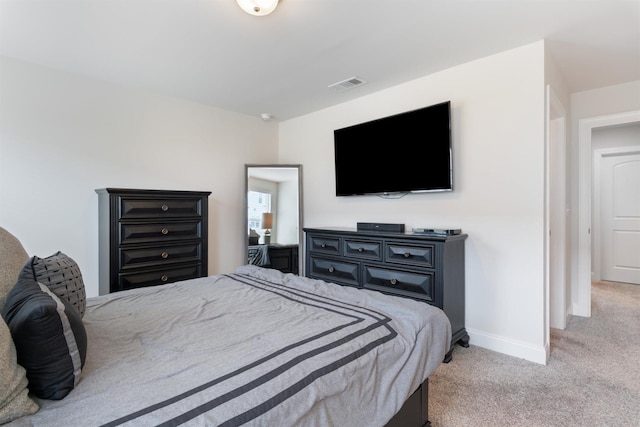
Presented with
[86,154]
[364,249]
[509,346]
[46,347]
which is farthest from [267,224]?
[46,347]

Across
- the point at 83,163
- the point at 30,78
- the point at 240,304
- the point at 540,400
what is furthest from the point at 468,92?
the point at 30,78

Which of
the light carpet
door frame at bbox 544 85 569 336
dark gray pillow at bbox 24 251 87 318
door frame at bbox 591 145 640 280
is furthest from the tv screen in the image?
door frame at bbox 591 145 640 280

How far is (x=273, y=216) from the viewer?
420 centimetres

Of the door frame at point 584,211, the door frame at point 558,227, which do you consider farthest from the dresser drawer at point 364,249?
the door frame at point 584,211

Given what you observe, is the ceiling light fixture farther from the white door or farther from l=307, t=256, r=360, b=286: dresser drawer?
the white door

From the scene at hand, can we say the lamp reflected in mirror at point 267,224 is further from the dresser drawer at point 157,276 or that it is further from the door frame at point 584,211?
the door frame at point 584,211

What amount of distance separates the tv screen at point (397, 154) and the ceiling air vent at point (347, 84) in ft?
1.30

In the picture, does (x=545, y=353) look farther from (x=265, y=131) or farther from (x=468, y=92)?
(x=265, y=131)

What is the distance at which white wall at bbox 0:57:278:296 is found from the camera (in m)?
2.71

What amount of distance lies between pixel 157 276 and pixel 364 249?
76.2 inches

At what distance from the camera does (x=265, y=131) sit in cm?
452

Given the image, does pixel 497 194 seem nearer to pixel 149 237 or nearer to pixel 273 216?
pixel 273 216

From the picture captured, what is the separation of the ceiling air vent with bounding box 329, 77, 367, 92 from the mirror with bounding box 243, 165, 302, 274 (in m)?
1.24

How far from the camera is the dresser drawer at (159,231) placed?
2.83 m
